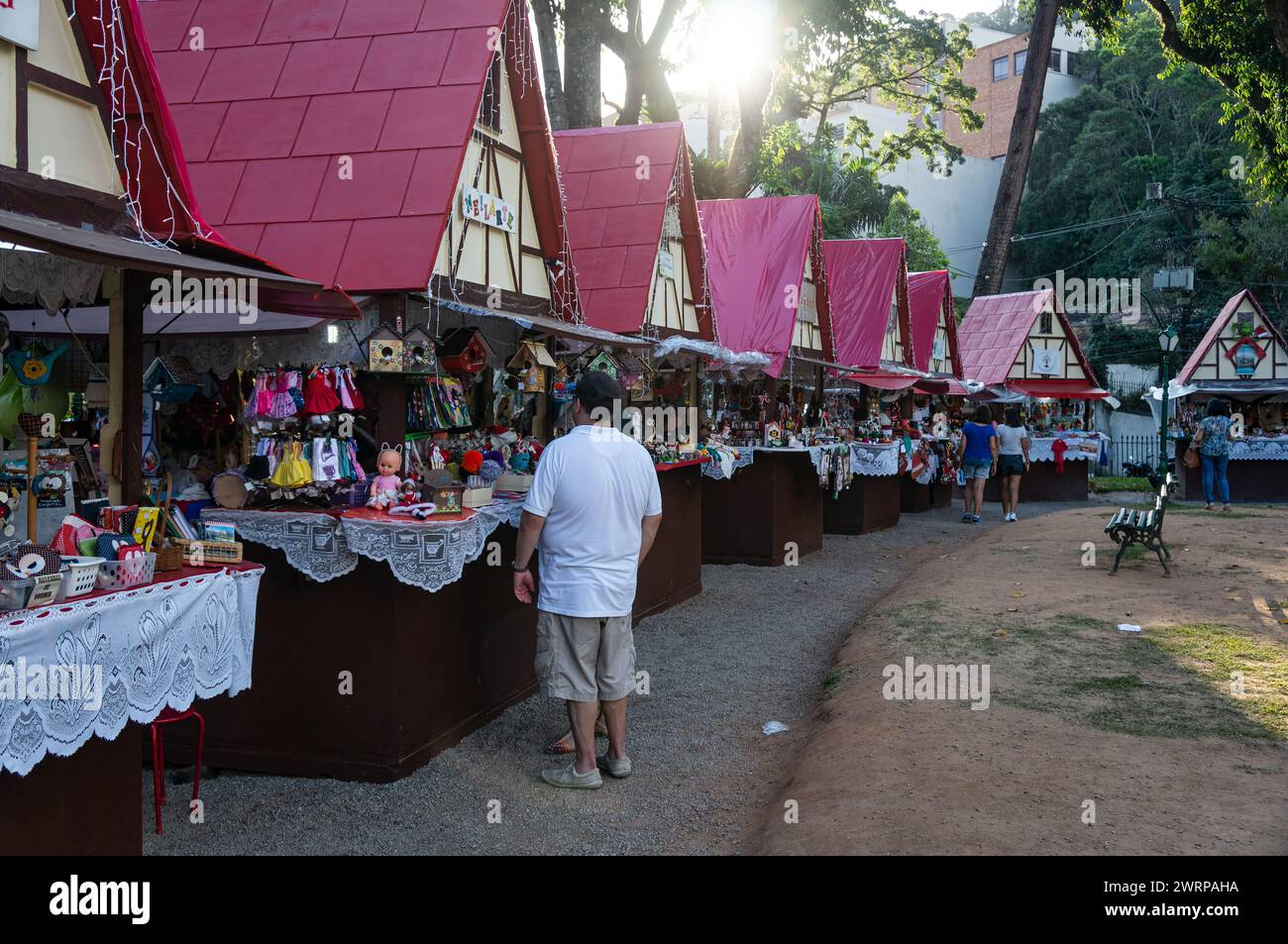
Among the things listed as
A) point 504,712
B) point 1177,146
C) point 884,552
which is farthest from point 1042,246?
point 504,712

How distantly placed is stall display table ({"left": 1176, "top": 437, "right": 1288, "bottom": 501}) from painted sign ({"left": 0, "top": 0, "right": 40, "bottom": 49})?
22.8 meters

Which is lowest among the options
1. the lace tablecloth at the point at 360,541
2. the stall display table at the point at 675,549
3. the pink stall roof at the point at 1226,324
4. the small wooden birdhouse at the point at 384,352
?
the stall display table at the point at 675,549

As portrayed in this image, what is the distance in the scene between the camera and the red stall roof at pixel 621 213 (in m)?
11.4

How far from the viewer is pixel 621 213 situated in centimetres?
1206

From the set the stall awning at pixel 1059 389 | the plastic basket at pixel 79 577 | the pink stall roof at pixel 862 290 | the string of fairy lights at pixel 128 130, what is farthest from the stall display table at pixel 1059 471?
the plastic basket at pixel 79 577

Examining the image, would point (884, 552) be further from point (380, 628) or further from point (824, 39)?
point (824, 39)

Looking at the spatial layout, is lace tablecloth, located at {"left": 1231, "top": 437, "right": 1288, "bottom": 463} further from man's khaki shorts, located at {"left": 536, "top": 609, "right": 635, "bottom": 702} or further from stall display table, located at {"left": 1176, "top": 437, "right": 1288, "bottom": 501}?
man's khaki shorts, located at {"left": 536, "top": 609, "right": 635, "bottom": 702}

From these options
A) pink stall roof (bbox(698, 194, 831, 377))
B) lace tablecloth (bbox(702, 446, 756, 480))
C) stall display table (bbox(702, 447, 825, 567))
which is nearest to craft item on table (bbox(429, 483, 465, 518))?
lace tablecloth (bbox(702, 446, 756, 480))

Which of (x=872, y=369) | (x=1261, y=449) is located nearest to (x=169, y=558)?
(x=872, y=369)

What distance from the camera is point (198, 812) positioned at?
5.28m

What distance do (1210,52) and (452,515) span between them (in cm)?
1575

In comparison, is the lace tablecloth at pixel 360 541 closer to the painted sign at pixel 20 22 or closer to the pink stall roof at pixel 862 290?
the painted sign at pixel 20 22

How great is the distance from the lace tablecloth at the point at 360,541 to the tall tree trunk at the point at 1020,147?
1017 inches

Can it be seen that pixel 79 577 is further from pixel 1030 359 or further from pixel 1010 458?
pixel 1030 359
